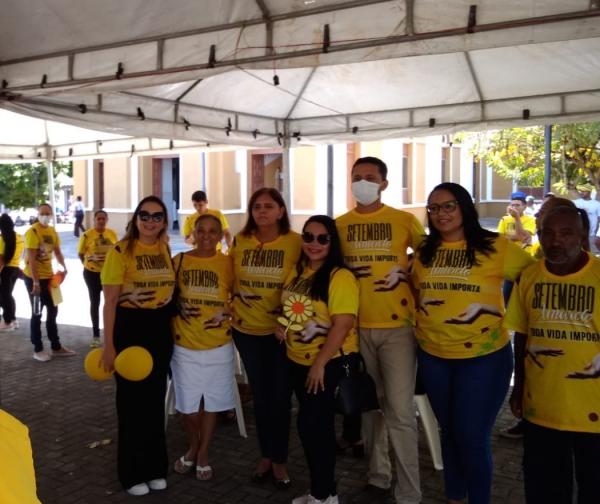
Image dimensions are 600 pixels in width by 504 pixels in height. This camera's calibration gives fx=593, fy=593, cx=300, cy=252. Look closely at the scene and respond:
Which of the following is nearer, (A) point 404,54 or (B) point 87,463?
(A) point 404,54

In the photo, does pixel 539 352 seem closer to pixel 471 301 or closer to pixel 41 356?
pixel 471 301

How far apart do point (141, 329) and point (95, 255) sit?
4071 millimetres

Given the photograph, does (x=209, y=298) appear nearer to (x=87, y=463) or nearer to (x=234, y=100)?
(x=87, y=463)

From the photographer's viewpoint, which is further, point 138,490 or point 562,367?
point 138,490

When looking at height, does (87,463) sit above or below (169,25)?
below

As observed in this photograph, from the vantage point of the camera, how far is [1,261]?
742cm

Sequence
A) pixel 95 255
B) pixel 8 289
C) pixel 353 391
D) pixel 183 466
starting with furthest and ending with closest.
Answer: pixel 8 289, pixel 95 255, pixel 183 466, pixel 353 391

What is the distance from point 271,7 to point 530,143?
1494 centimetres

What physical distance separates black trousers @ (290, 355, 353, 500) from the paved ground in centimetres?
41

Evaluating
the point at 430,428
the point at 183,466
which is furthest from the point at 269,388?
the point at 430,428

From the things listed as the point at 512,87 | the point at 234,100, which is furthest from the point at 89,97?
the point at 512,87

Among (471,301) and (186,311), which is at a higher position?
(471,301)

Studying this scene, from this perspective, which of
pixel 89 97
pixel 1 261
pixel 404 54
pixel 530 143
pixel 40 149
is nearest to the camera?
pixel 404 54

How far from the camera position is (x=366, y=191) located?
11.3ft
